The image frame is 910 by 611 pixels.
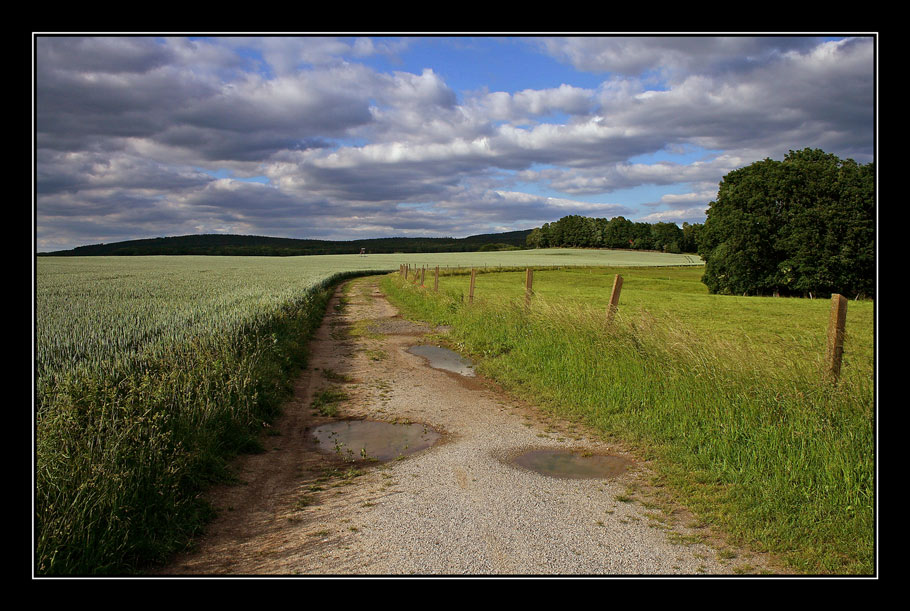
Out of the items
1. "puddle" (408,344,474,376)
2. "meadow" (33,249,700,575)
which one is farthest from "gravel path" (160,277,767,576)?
"puddle" (408,344,474,376)

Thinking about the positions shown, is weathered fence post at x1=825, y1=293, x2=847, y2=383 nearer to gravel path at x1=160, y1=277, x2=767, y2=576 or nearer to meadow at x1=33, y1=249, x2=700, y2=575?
gravel path at x1=160, y1=277, x2=767, y2=576

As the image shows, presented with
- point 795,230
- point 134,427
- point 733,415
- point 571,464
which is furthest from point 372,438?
point 795,230

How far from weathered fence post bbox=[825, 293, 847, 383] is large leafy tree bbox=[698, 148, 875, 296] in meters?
38.4

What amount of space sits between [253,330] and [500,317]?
5923mm

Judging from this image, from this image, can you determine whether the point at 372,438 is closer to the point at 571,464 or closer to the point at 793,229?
the point at 571,464

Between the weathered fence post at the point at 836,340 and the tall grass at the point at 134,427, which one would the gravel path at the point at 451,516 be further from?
the weathered fence post at the point at 836,340

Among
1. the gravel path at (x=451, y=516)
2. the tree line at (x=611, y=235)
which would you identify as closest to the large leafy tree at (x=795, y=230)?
the gravel path at (x=451, y=516)

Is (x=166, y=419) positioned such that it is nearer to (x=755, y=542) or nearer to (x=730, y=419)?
(x=755, y=542)

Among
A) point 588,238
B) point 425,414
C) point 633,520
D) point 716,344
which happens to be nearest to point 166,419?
point 425,414

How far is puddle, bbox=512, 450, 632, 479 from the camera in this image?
537cm

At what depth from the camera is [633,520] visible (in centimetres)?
429

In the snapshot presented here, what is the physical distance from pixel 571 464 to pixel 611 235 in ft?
448

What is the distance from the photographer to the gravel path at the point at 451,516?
3.63m

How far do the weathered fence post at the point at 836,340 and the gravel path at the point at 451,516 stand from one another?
2.43 metres
